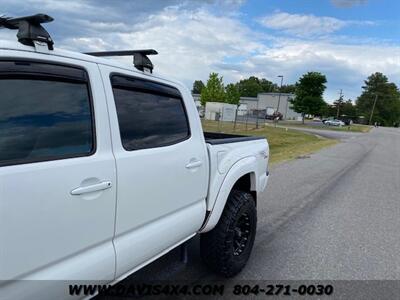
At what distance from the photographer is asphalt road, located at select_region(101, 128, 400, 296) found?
13.3ft

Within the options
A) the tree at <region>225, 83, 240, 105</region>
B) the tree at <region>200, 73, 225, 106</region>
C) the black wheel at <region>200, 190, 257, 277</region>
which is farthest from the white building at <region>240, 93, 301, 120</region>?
the black wheel at <region>200, 190, 257, 277</region>

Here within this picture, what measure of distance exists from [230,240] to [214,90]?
5854cm

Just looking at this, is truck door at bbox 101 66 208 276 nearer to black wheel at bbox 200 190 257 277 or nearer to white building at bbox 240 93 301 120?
black wheel at bbox 200 190 257 277

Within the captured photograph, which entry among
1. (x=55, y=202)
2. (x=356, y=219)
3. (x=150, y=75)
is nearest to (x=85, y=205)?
(x=55, y=202)

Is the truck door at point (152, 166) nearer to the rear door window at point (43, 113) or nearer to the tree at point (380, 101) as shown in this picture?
the rear door window at point (43, 113)

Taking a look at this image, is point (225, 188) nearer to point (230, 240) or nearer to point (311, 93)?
point (230, 240)

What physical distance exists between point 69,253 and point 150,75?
1423mm

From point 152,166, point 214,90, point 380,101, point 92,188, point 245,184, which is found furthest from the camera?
point 380,101

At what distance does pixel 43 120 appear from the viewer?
6.35 ft

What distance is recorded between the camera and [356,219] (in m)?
6.31

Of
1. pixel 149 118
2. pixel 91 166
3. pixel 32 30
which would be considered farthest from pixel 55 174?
pixel 149 118

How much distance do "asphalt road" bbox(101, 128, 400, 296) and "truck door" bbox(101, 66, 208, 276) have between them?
1.09m

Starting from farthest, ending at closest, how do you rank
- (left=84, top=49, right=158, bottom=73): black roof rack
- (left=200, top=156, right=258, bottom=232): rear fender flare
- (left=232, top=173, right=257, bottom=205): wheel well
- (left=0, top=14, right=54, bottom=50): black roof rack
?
(left=232, top=173, right=257, bottom=205): wheel well < (left=200, top=156, right=258, bottom=232): rear fender flare < (left=84, top=49, right=158, bottom=73): black roof rack < (left=0, top=14, right=54, bottom=50): black roof rack

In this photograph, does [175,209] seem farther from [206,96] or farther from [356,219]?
[206,96]
